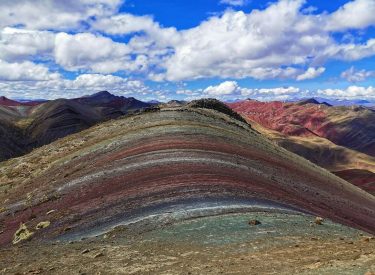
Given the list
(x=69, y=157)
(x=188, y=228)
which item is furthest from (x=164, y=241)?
(x=69, y=157)

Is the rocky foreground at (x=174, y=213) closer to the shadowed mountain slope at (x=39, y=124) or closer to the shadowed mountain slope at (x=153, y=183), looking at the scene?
the shadowed mountain slope at (x=153, y=183)

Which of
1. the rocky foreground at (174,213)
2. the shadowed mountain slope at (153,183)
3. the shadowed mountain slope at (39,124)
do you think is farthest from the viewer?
the shadowed mountain slope at (39,124)

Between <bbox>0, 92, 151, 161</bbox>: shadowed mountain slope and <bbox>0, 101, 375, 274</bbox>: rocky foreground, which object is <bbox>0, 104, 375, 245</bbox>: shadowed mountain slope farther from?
<bbox>0, 92, 151, 161</bbox>: shadowed mountain slope

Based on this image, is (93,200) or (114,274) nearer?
(114,274)

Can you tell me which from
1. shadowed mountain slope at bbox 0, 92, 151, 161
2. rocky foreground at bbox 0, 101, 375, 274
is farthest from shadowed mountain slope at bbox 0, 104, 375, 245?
shadowed mountain slope at bbox 0, 92, 151, 161

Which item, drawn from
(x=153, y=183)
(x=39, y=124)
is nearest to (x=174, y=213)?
(x=153, y=183)

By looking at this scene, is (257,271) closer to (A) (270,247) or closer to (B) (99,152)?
(A) (270,247)

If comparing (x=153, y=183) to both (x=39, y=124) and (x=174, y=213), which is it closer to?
(x=174, y=213)

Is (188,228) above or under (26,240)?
above

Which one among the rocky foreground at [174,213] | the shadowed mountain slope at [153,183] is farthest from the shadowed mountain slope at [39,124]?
the rocky foreground at [174,213]
